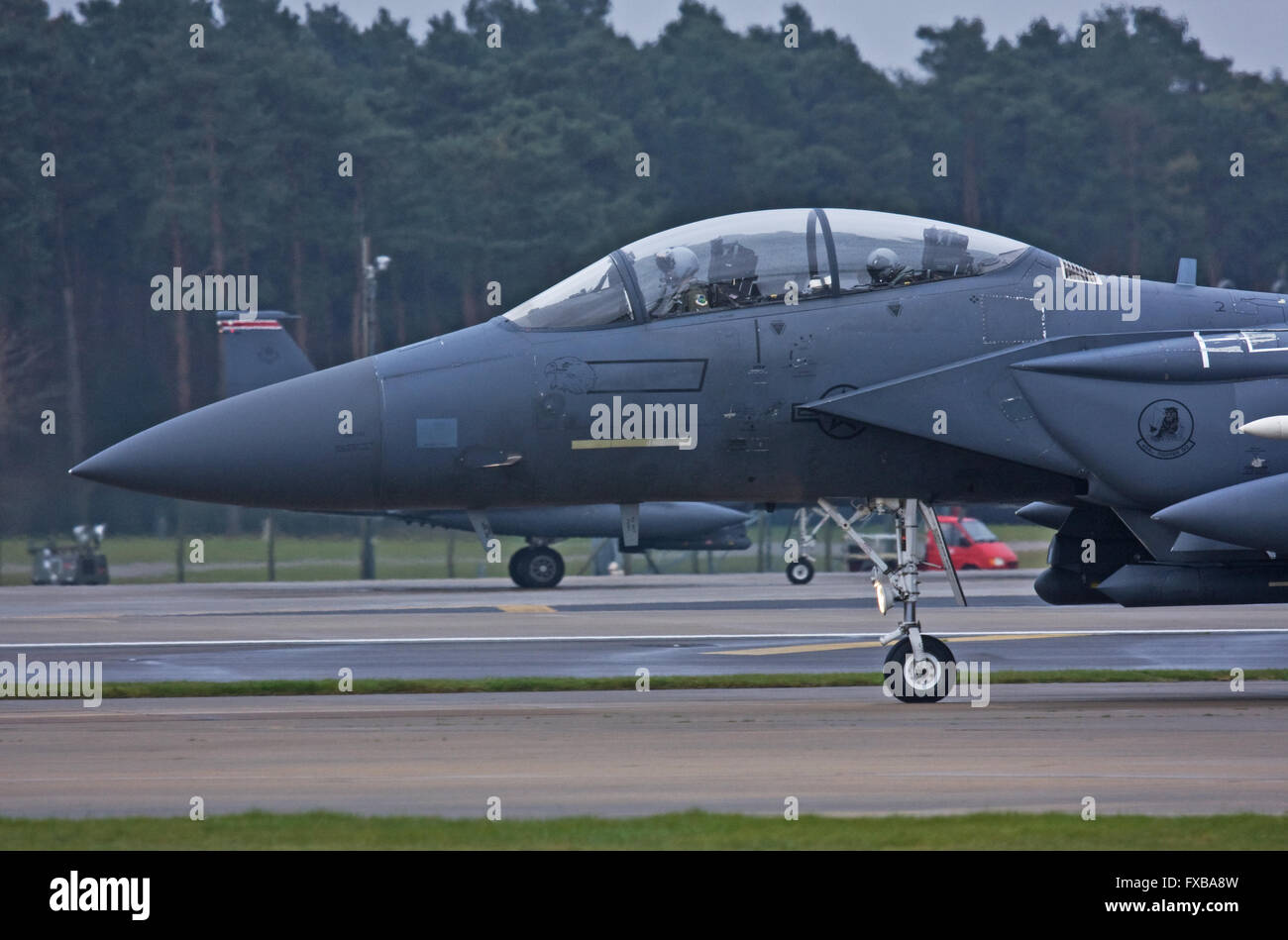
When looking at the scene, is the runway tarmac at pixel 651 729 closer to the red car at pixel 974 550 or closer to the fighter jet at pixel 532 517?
the fighter jet at pixel 532 517

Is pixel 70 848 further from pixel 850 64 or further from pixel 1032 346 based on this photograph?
pixel 850 64

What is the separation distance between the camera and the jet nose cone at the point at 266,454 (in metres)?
10.5

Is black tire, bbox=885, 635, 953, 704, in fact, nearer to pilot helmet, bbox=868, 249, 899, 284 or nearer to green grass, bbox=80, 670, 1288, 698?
green grass, bbox=80, 670, 1288, 698

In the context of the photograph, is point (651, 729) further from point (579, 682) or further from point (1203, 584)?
point (1203, 584)

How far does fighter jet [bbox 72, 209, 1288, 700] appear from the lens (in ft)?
34.9

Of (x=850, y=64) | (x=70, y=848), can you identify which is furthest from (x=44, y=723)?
(x=850, y=64)

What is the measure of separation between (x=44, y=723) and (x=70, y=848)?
4.66 m

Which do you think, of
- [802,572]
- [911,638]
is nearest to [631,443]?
[911,638]

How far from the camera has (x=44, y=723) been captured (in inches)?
416

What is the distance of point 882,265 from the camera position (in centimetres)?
1112

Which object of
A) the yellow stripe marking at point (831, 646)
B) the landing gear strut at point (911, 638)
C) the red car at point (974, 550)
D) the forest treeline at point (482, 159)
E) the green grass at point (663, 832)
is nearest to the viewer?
the green grass at point (663, 832)

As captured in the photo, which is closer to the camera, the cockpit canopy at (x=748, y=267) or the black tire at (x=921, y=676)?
the cockpit canopy at (x=748, y=267)

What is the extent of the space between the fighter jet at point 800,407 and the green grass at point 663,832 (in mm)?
4134

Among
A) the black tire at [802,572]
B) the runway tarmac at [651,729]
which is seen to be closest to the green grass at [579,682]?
the runway tarmac at [651,729]
